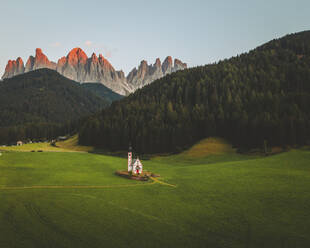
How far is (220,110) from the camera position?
9769cm

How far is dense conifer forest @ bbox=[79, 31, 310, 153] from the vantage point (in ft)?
258

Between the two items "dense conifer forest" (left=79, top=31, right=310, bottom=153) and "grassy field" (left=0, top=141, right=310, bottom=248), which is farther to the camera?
"dense conifer forest" (left=79, top=31, right=310, bottom=153)

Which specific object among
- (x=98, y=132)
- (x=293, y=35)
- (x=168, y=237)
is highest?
(x=293, y=35)

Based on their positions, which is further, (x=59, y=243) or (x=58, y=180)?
(x=58, y=180)

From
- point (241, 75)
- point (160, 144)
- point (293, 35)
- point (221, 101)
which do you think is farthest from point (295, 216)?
point (293, 35)

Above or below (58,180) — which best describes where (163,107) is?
above

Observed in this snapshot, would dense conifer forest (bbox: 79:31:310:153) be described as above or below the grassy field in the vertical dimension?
above

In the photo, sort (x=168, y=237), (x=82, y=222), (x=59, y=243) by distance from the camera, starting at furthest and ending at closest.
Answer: (x=82, y=222)
(x=168, y=237)
(x=59, y=243)

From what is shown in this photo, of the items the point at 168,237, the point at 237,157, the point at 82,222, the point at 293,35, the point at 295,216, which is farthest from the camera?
the point at 293,35

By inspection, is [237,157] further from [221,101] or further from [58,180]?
[58,180]

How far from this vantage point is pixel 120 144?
9938 centimetres

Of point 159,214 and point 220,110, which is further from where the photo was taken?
point 220,110

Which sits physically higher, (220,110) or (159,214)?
(220,110)

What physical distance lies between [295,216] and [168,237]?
9039 mm
